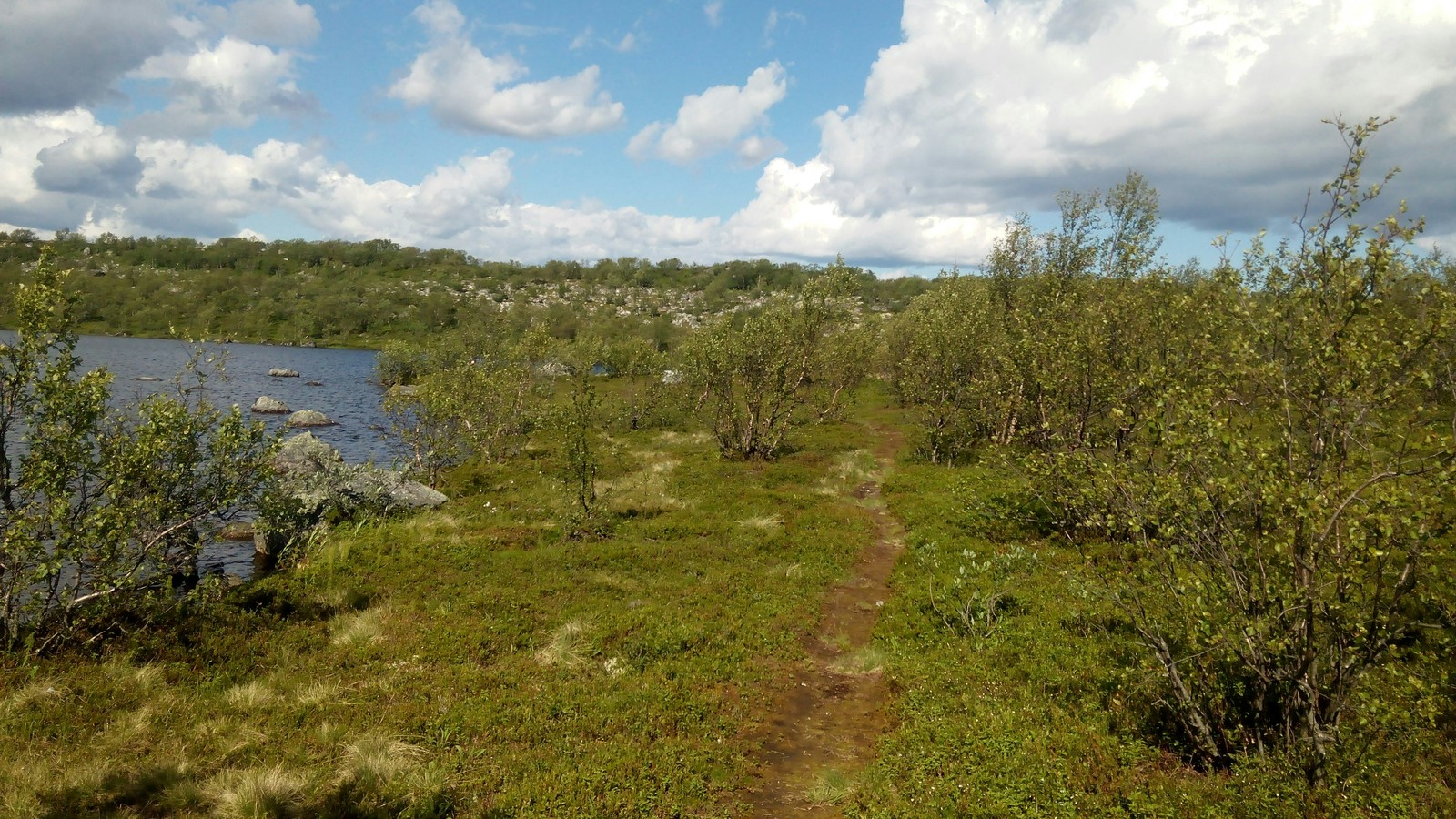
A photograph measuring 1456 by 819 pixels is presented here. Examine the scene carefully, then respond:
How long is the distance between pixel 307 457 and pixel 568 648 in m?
22.7

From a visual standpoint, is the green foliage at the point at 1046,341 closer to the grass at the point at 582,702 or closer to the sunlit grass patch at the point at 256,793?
the grass at the point at 582,702

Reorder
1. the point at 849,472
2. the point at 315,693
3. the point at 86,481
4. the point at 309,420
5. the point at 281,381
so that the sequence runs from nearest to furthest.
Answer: the point at 315,693, the point at 86,481, the point at 849,472, the point at 309,420, the point at 281,381

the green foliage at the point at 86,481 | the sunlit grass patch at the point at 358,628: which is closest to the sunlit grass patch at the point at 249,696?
the sunlit grass patch at the point at 358,628

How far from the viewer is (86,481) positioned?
13.5 meters

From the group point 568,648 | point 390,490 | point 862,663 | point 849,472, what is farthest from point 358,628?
point 849,472

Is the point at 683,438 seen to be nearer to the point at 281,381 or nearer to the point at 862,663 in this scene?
the point at 862,663

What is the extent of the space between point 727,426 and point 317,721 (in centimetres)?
3023

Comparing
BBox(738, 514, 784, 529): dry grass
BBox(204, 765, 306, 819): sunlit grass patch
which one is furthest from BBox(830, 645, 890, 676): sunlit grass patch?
BBox(204, 765, 306, 819): sunlit grass patch

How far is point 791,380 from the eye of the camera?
124 ft

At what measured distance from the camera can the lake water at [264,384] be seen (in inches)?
1014

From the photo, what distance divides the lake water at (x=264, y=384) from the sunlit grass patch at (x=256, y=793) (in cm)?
961

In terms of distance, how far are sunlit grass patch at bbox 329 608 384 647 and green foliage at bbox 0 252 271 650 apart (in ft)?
11.4

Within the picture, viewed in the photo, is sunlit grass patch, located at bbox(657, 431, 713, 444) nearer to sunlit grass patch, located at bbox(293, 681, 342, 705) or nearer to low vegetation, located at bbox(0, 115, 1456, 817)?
low vegetation, located at bbox(0, 115, 1456, 817)

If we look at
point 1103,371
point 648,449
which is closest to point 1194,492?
point 1103,371
